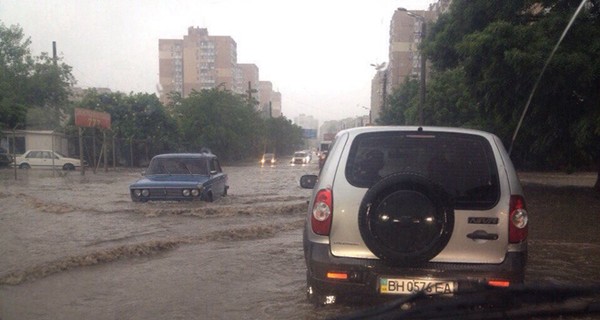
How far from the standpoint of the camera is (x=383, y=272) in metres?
4.19

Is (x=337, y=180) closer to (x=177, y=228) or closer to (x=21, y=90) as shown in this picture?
(x=177, y=228)

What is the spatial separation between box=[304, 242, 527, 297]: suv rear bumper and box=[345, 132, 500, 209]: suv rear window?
0.48 metres

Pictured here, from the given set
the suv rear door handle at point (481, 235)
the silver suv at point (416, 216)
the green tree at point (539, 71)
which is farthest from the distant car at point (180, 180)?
the suv rear door handle at point (481, 235)

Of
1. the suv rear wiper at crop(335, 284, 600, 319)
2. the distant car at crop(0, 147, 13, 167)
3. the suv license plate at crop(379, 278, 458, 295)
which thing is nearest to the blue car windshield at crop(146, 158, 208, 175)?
the suv license plate at crop(379, 278, 458, 295)

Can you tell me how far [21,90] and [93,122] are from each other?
53.7ft

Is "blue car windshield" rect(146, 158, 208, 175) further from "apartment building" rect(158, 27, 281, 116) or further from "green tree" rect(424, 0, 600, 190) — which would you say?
"apartment building" rect(158, 27, 281, 116)

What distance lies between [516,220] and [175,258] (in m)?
5.16

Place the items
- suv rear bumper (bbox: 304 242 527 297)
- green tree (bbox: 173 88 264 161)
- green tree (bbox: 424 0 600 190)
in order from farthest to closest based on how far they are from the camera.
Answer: green tree (bbox: 173 88 264 161), green tree (bbox: 424 0 600 190), suv rear bumper (bbox: 304 242 527 297)

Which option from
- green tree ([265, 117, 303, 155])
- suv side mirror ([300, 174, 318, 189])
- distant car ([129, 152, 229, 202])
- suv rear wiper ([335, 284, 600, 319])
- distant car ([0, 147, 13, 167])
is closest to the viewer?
suv rear wiper ([335, 284, 600, 319])

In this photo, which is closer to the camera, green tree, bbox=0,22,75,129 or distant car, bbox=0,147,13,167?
distant car, bbox=0,147,13,167

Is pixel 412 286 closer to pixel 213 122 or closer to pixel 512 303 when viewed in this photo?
pixel 512 303

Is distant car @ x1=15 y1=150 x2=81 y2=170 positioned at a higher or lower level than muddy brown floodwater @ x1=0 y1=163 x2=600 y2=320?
higher

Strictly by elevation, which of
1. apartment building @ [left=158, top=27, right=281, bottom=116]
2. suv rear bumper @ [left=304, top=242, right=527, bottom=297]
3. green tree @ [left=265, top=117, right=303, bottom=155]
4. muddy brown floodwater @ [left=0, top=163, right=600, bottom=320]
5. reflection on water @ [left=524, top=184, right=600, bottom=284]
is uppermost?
apartment building @ [left=158, top=27, right=281, bottom=116]

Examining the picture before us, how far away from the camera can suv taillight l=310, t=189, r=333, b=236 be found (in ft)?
14.2
